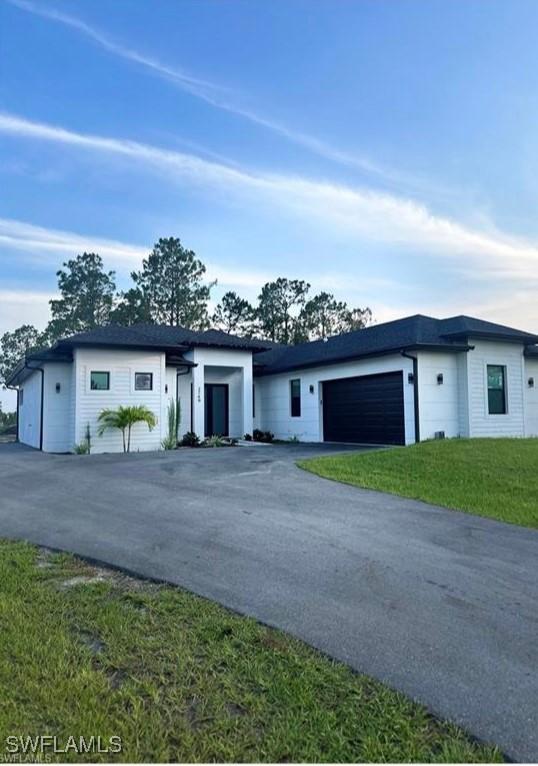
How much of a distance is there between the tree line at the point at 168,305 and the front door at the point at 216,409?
1745 cm

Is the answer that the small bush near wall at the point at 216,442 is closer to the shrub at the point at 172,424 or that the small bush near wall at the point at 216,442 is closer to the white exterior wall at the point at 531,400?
the shrub at the point at 172,424

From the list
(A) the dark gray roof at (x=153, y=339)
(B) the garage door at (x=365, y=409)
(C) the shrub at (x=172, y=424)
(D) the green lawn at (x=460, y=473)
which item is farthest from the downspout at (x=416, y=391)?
(C) the shrub at (x=172, y=424)

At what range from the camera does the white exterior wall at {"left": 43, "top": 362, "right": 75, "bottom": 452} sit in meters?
16.6

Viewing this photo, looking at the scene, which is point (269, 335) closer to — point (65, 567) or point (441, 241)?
point (441, 241)

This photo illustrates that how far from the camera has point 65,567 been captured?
4.61 m

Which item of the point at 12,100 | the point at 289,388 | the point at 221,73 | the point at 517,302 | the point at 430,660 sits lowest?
the point at 430,660

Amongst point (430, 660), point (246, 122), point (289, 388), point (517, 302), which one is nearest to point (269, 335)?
point (289, 388)

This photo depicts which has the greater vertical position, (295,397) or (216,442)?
(295,397)

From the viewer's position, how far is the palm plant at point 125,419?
15469 mm

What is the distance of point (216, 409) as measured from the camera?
65.8ft

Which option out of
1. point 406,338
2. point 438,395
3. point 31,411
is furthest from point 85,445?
point 438,395

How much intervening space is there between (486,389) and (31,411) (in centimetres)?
1757

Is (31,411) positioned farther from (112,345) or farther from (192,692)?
(192,692)

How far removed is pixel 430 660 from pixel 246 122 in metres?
12.7
